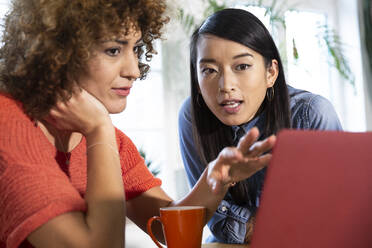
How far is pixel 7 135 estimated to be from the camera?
3.05 feet

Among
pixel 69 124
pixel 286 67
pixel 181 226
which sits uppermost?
pixel 286 67

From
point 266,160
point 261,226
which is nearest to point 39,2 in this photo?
point 266,160

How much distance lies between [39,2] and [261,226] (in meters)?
0.75

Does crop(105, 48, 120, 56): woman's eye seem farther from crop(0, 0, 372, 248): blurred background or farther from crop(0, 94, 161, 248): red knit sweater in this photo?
crop(0, 0, 372, 248): blurred background

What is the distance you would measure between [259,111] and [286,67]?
5.84ft

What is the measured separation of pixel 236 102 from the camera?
1.39m

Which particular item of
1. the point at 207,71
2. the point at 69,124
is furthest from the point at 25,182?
the point at 207,71

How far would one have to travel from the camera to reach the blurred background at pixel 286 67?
3.25 m

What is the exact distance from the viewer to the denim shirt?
4.82ft

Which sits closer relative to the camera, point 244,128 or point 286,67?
point 244,128

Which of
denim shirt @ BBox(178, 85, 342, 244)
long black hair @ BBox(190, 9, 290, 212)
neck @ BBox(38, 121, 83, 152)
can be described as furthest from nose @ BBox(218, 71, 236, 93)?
neck @ BBox(38, 121, 83, 152)

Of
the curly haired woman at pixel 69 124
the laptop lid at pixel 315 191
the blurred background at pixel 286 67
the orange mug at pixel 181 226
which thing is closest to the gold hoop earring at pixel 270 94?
the curly haired woman at pixel 69 124

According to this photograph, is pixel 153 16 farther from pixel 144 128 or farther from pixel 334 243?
pixel 144 128

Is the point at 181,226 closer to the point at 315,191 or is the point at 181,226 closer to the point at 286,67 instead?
the point at 315,191
